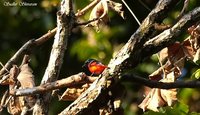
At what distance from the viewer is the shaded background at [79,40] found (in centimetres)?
343

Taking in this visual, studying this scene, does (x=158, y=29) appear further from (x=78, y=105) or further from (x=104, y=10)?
(x=104, y=10)

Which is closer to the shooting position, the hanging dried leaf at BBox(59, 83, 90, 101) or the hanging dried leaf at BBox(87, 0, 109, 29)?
the hanging dried leaf at BBox(59, 83, 90, 101)

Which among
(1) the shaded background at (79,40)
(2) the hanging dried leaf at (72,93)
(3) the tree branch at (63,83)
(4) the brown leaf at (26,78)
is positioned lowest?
(1) the shaded background at (79,40)

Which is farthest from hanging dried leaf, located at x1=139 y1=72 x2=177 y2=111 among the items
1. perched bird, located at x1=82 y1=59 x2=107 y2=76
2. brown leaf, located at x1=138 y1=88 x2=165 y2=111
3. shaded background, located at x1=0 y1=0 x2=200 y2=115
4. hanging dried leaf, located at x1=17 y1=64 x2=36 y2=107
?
shaded background, located at x1=0 y1=0 x2=200 y2=115

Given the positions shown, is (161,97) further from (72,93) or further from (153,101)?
(72,93)

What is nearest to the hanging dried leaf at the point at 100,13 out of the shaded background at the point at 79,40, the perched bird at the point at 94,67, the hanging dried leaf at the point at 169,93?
the perched bird at the point at 94,67

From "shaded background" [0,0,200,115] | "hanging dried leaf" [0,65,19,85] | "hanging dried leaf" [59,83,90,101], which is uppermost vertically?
"hanging dried leaf" [0,65,19,85]

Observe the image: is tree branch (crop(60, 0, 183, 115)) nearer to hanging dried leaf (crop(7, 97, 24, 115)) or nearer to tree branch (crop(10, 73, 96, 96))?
tree branch (crop(10, 73, 96, 96))

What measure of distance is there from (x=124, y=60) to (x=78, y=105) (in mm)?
132

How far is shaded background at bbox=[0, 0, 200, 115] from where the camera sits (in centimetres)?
343

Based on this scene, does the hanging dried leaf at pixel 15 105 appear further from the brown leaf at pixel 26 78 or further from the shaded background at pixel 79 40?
the shaded background at pixel 79 40

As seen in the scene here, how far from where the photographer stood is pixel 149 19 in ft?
3.92

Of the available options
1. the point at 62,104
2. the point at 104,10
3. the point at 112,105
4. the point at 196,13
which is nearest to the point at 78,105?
the point at 112,105

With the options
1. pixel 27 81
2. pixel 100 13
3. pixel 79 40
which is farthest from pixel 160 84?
pixel 79 40
